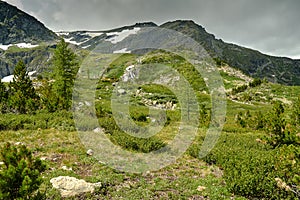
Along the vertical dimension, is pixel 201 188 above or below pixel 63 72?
below

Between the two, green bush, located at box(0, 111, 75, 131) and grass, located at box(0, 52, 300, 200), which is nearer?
grass, located at box(0, 52, 300, 200)

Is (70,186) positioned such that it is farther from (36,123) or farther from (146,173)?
(36,123)

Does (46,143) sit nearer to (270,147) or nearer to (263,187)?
(263,187)

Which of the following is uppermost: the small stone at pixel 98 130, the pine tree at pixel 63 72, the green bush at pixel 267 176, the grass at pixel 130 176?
the pine tree at pixel 63 72

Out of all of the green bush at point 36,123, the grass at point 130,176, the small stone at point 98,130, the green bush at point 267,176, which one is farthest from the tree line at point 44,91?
the green bush at point 267,176

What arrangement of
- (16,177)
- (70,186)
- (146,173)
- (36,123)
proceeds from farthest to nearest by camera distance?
1. (36,123)
2. (146,173)
3. (70,186)
4. (16,177)

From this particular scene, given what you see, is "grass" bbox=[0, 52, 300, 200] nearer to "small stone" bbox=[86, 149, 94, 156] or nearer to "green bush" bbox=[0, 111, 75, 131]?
"green bush" bbox=[0, 111, 75, 131]

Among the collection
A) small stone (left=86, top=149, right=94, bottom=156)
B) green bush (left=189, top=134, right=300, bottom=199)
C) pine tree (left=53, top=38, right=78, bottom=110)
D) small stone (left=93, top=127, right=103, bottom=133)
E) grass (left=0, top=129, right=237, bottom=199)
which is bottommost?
grass (left=0, top=129, right=237, bottom=199)

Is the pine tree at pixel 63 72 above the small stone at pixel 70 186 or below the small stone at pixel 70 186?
above

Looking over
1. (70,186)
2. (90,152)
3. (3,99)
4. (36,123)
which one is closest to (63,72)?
(3,99)

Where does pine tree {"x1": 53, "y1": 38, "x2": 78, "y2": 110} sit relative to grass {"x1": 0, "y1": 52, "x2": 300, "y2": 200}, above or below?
above

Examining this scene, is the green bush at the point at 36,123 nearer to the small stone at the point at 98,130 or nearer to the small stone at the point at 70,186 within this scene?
the small stone at the point at 98,130

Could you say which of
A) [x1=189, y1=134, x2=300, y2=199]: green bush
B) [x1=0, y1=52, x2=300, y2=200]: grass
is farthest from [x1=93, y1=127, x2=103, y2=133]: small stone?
[x1=189, y1=134, x2=300, y2=199]: green bush

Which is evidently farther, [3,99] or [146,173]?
[3,99]
